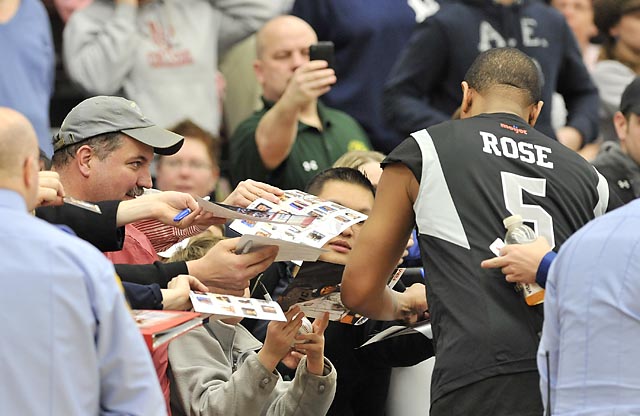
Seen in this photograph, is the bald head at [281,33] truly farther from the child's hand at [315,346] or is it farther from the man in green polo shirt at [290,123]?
the child's hand at [315,346]

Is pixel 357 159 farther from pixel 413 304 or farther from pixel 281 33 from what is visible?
pixel 281 33

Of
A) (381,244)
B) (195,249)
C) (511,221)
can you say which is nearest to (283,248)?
(381,244)

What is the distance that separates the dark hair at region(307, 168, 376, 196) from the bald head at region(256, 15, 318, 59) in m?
2.10

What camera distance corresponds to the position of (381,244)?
17.1 ft

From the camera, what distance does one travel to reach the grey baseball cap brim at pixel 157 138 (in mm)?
5590

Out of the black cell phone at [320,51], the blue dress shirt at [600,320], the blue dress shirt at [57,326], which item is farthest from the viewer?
the black cell phone at [320,51]

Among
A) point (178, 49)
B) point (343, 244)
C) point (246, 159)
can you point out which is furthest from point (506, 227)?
point (178, 49)

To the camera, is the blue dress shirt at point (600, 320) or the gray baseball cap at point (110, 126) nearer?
the blue dress shirt at point (600, 320)

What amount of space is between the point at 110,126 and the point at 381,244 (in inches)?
48.1

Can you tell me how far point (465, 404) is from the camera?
15.9 feet

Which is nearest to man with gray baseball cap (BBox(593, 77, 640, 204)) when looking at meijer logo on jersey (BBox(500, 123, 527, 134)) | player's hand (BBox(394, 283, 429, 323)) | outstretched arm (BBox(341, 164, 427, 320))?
player's hand (BBox(394, 283, 429, 323))

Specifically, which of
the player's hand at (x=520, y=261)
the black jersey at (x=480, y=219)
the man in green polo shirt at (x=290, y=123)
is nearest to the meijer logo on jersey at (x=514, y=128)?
the black jersey at (x=480, y=219)

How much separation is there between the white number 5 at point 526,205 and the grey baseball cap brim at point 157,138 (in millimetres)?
1365

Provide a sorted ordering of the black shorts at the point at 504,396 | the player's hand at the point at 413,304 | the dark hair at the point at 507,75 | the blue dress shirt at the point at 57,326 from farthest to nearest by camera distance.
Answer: the player's hand at the point at 413,304
the dark hair at the point at 507,75
the black shorts at the point at 504,396
the blue dress shirt at the point at 57,326
